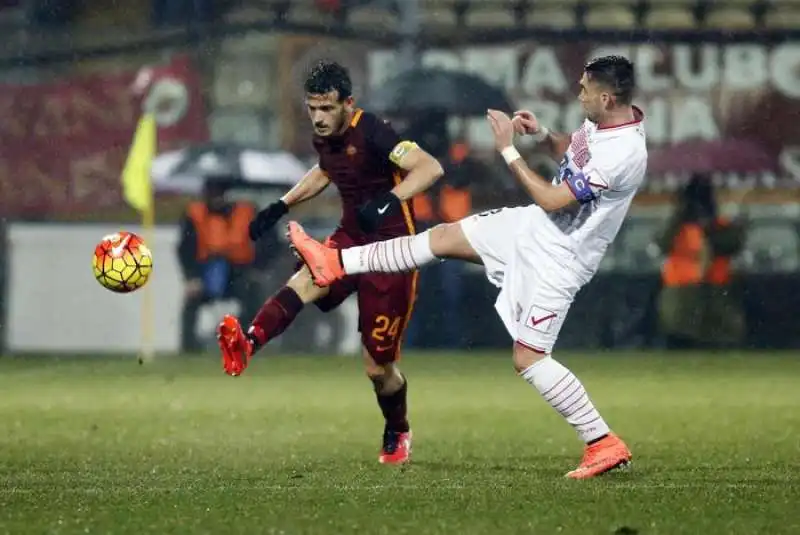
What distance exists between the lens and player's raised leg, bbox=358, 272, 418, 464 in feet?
33.8

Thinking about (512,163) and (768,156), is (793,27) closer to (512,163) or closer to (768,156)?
(768,156)

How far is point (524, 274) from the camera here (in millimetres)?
9445

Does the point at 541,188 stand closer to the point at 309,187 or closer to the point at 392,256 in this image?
the point at 392,256

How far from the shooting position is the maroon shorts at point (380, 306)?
33.8ft

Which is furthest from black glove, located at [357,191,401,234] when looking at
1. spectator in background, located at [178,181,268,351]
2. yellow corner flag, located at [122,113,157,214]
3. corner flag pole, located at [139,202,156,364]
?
spectator in background, located at [178,181,268,351]

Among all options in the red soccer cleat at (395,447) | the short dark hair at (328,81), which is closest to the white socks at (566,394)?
the red soccer cleat at (395,447)

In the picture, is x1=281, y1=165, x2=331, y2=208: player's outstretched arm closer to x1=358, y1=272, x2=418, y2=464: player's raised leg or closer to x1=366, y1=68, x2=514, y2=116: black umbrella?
x1=358, y1=272, x2=418, y2=464: player's raised leg

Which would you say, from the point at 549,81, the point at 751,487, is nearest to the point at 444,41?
the point at 549,81

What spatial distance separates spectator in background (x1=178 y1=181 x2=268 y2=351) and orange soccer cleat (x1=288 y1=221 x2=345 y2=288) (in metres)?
11.5

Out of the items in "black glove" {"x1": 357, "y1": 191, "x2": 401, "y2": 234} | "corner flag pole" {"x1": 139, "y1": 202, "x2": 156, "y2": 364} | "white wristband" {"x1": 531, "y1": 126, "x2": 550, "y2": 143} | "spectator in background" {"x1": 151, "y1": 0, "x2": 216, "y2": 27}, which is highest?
"spectator in background" {"x1": 151, "y1": 0, "x2": 216, "y2": 27}

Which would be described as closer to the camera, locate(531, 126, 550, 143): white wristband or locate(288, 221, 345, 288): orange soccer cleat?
locate(288, 221, 345, 288): orange soccer cleat

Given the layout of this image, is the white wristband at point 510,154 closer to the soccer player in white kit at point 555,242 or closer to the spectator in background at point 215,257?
the soccer player in white kit at point 555,242

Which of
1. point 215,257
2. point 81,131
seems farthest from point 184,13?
point 215,257

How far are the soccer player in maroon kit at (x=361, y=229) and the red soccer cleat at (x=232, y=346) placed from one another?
26 centimetres
